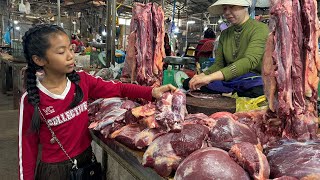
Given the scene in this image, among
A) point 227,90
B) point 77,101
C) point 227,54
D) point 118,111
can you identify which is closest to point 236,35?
point 227,54

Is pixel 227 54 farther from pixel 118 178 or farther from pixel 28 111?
pixel 28 111

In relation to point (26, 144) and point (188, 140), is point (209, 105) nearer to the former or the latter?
point (188, 140)

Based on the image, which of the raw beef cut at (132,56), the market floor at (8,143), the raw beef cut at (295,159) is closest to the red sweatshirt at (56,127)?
the raw beef cut at (132,56)

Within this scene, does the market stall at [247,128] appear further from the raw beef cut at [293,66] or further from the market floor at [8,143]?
the market floor at [8,143]

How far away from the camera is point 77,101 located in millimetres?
2316

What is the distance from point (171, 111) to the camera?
1931 mm

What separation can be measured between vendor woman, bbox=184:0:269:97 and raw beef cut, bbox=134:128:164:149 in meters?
0.87

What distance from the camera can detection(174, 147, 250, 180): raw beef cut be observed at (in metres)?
1.29

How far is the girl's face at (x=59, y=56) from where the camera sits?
2.13 meters

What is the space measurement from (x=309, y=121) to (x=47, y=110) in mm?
1801

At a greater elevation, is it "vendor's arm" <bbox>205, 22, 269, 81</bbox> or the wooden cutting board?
"vendor's arm" <bbox>205, 22, 269, 81</bbox>

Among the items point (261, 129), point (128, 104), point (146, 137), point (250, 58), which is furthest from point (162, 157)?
point (250, 58)

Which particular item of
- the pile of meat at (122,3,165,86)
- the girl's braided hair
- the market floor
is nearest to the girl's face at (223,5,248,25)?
the pile of meat at (122,3,165,86)

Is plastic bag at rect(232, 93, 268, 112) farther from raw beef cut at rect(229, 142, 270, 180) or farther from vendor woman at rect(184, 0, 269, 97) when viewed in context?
raw beef cut at rect(229, 142, 270, 180)
